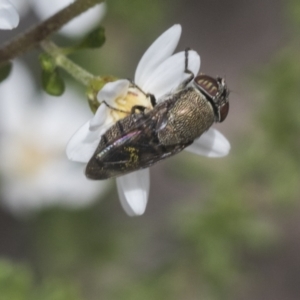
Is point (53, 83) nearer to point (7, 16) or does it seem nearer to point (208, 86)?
point (7, 16)

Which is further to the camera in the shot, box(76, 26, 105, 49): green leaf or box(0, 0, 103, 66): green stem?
box(76, 26, 105, 49): green leaf

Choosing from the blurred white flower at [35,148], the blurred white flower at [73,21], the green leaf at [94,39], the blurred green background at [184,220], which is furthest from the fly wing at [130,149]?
the blurred white flower at [35,148]

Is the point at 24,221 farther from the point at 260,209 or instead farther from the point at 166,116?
the point at 166,116

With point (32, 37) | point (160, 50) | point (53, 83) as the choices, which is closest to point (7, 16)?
point (32, 37)

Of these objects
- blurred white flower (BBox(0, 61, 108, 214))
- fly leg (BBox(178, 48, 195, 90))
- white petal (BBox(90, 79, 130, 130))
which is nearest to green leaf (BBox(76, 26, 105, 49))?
white petal (BBox(90, 79, 130, 130))

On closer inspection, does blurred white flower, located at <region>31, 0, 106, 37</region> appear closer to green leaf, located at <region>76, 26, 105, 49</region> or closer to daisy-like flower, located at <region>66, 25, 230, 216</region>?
green leaf, located at <region>76, 26, 105, 49</region>

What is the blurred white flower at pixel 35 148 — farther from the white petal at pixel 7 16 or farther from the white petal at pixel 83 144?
the white petal at pixel 7 16
